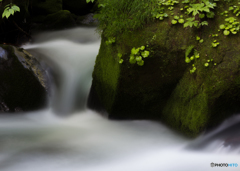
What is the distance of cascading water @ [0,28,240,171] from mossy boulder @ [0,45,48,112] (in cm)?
20

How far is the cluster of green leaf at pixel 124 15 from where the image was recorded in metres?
3.29

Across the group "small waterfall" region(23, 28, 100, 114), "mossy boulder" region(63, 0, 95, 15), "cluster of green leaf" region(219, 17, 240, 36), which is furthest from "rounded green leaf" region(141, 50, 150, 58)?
"mossy boulder" region(63, 0, 95, 15)

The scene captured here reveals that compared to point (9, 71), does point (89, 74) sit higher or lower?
lower

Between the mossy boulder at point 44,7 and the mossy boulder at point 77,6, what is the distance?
26.5 inches

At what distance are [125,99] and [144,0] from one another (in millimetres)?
1461

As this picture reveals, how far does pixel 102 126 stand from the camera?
368 cm

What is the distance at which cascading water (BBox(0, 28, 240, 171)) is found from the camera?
8.56ft

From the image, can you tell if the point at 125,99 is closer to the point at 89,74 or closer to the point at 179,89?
the point at 179,89

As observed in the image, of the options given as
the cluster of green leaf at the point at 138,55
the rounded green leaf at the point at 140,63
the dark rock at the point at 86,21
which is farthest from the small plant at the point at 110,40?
the dark rock at the point at 86,21

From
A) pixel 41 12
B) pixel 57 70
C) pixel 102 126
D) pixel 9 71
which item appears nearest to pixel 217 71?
pixel 102 126

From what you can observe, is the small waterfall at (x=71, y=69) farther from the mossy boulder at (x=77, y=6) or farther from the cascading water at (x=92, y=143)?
the mossy boulder at (x=77, y=6)

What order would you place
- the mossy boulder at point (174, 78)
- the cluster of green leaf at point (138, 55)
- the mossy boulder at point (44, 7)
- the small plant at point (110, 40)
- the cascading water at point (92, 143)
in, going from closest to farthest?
the cascading water at point (92, 143)
the mossy boulder at point (174, 78)
the cluster of green leaf at point (138, 55)
the small plant at point (110, 40)
the mossy boulder at point (44, 7)

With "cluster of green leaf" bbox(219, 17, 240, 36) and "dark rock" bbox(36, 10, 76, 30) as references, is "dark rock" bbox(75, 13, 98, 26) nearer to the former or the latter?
"dark rock" bbox(36, 10, 76, 30)

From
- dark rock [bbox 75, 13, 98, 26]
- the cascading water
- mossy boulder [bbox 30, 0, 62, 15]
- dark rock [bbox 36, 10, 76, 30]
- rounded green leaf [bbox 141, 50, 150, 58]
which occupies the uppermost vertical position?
rounded green leaf [bbox 141, 50, 150, 58]
